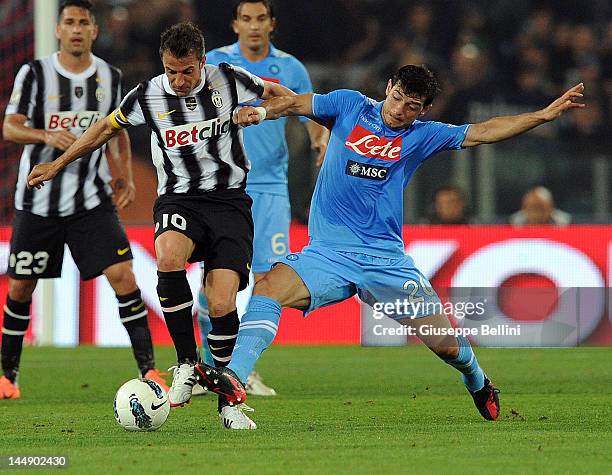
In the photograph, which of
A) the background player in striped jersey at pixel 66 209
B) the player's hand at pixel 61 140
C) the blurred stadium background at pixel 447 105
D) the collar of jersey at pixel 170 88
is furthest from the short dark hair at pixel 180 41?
the blurred stadium background at pixel 447 105

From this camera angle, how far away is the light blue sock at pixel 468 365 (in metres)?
5.70

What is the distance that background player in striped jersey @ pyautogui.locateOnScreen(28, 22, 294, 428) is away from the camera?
5.76 meters

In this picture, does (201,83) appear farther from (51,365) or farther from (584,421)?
(51,365)

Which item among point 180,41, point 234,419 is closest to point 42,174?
point 180,41

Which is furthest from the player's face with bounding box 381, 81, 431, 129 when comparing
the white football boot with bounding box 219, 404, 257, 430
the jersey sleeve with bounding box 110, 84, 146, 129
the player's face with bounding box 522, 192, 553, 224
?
the player's face with bounding box 522, 192, 553, 224

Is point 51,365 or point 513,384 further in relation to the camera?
point 51,365

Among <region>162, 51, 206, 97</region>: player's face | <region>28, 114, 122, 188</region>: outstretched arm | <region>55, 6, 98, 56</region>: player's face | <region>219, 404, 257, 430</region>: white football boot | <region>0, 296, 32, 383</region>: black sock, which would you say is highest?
<region>55, 6, 98, 56</region>: player's face

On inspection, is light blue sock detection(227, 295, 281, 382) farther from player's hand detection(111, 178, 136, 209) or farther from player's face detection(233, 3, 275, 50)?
player's face detection(233, 3, 275, 50)

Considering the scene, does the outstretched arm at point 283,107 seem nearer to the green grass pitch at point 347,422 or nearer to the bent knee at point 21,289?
the green grass pitch at point 347,422

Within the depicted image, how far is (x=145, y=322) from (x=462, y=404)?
1925mm

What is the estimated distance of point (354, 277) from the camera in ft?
18.8

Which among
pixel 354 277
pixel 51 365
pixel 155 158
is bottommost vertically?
pixel 51 365

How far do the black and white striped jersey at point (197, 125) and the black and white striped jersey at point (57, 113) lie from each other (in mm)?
1360

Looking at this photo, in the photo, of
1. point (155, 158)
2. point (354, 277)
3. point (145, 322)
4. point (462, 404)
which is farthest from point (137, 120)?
point (462, 404)
